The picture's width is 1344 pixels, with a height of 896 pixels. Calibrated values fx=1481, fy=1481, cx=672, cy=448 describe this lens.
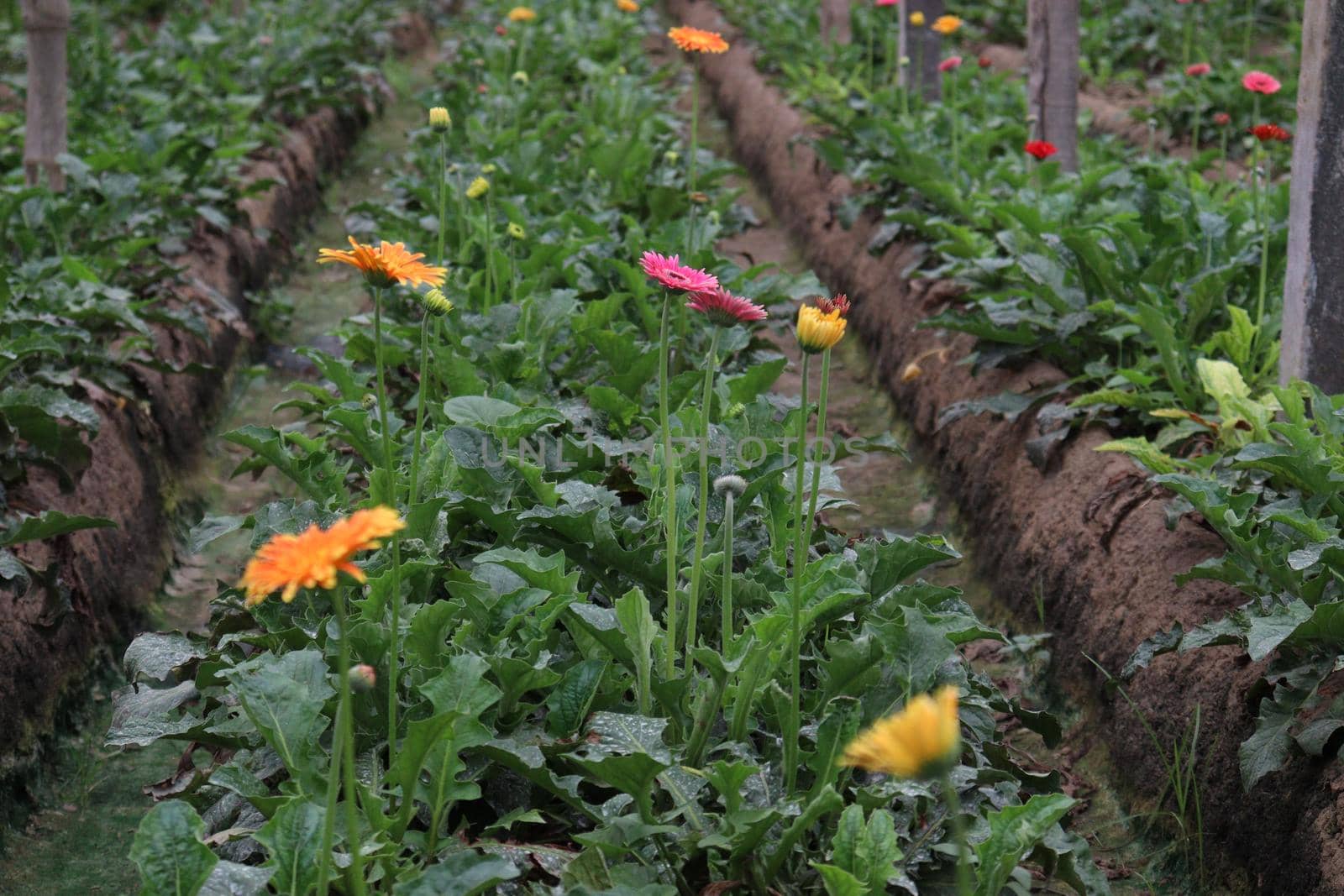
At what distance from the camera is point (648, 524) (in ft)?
9.84

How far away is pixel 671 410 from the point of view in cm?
383

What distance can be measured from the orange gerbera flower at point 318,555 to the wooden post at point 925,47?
702cm

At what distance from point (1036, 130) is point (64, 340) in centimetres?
402

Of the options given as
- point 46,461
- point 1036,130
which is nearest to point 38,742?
point 46,461

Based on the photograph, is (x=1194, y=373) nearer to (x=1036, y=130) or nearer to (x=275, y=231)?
(x=1036, y=130)

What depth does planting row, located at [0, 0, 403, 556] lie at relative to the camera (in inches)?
156

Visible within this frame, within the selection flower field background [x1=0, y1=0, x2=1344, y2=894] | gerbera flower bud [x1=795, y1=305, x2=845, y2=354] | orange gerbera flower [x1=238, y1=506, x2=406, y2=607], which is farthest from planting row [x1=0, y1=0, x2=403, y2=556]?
gerbera flower bud [x1=795, y1=305, x2=845, y2=354]

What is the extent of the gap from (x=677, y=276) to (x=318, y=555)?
2.85 ft

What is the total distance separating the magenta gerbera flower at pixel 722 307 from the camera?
7.16 ft

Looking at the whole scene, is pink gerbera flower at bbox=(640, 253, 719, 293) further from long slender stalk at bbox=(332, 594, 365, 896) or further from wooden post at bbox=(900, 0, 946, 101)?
wooden post at bbox=(900, 0, 946, 101)

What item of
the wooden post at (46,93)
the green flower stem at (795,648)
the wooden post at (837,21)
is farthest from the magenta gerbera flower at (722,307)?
the wooden post at (837,21)

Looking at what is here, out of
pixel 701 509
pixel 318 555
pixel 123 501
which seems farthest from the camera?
pixel 123 501

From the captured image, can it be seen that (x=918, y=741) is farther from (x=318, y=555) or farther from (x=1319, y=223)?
(x=1319, y=223)

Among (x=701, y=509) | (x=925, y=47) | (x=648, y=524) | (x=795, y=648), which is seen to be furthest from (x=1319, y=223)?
(x=925, y=47)
